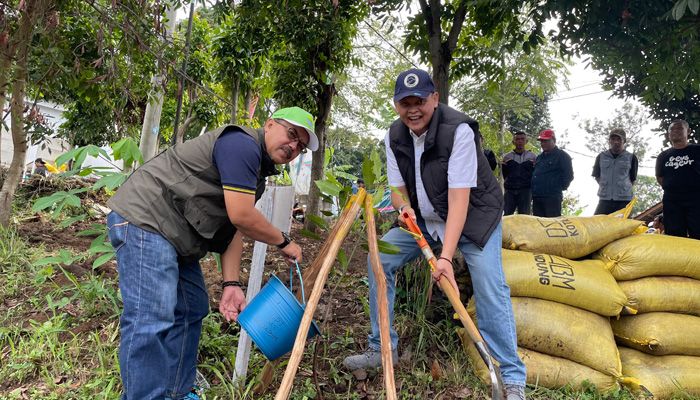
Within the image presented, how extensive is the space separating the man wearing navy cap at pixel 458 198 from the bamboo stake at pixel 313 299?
280 mm

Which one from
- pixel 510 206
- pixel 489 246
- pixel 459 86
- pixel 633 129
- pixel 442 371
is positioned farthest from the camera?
pixel 633 129

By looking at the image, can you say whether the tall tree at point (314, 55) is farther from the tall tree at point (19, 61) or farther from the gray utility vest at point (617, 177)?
the gray utility vest at point (617, 177)

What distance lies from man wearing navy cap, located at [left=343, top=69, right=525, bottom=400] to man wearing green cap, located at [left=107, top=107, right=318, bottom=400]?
59cm

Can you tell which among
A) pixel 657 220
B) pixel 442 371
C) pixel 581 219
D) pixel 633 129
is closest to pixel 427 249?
pixel 442 371

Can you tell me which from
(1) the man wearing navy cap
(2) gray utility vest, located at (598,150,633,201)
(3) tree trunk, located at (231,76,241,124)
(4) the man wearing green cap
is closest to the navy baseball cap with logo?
(1) the man wearing navy cap

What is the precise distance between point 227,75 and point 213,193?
17.5ft

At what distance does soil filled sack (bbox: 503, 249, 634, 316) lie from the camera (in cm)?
268

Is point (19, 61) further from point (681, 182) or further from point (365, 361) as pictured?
point (681, 182)

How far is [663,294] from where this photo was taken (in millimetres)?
2812

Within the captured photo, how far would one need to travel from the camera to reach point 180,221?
1.94m

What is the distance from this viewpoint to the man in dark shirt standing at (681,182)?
4.45 metres

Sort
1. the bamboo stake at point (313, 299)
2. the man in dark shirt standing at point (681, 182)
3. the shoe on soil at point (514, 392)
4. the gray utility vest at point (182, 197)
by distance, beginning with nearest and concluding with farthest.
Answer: the bamboo stake at point (313, 299)
the gray utility vest at point (182, 197)
the shoe on soil at point (514, 392)
the man in dark shirt standing at point (681, 182)

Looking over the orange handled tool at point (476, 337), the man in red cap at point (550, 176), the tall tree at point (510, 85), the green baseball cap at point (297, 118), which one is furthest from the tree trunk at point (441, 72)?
the man in red cap at point (550, 176)

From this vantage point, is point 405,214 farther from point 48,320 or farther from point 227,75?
point 227,75
